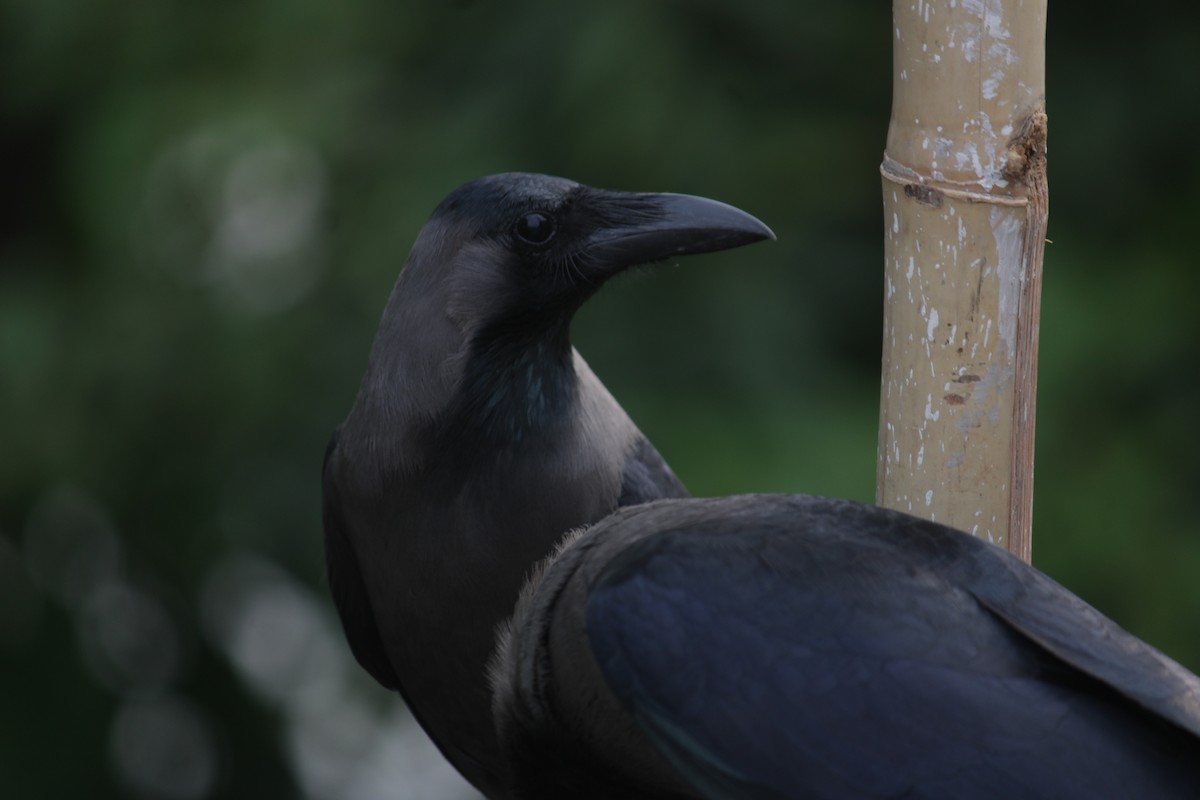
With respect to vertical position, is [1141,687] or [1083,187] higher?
[1083,187]

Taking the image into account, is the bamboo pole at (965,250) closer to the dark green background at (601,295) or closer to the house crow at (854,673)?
the house crow at (854,673)

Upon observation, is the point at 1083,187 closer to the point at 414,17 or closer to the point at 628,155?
the point at 628,155

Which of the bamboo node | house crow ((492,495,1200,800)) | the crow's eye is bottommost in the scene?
house crow ((492,495,1200,800))

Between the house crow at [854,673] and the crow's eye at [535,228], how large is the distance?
74 cm

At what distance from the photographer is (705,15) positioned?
164 inches

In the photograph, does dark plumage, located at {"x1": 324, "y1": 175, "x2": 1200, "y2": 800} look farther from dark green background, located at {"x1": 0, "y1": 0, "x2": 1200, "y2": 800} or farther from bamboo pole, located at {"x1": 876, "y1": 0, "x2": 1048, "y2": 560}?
dark green background, located at {"x1": 0, "y1": 0, "x2": 1200, "y2": 800}

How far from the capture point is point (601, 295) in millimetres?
3779

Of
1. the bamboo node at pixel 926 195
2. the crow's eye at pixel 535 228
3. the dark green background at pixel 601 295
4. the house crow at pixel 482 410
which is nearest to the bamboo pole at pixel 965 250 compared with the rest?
the bamboo node at pixel 926 195

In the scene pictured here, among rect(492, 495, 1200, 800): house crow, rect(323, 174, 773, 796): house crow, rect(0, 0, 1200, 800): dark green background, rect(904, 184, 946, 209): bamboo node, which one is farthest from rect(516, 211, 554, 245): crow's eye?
rect(0, 0, 1200, 800): dark green background

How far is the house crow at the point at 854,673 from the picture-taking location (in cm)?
215

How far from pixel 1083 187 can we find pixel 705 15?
108 cm

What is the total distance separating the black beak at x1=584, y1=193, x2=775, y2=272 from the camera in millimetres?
2795

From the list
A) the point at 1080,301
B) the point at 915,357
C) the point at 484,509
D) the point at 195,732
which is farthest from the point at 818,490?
the point at 195,732

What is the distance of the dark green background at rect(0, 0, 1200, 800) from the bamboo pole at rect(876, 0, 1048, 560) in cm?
146
